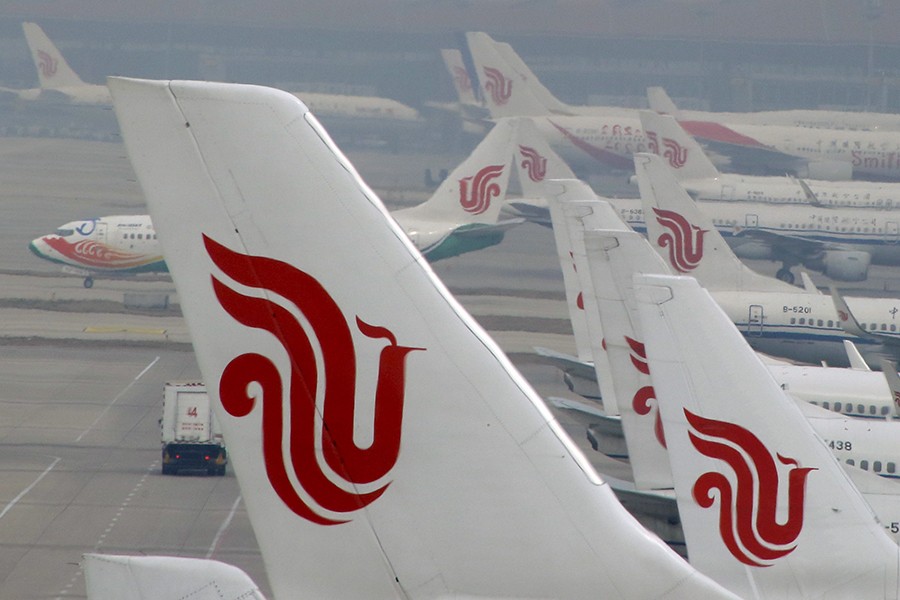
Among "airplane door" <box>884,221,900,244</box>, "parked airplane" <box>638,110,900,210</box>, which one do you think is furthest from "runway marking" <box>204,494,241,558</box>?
"airplane door" <box>884,221,900,244</box>

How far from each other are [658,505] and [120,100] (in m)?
11.1

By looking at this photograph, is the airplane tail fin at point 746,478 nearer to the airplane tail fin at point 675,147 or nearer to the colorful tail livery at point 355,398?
the colorful tail livery at point 355,398

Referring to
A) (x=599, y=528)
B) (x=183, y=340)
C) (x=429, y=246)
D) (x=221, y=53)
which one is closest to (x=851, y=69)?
(x=221, y=53)

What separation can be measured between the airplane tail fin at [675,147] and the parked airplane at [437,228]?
13.2 metres

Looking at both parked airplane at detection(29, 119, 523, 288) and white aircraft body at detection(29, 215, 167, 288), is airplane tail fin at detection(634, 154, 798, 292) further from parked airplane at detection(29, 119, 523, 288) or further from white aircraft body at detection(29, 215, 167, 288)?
white aircraft body at detection(29, 215, 167, 288)

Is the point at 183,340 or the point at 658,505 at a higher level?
the point at 183,340

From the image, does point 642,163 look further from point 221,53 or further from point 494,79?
point 221,53

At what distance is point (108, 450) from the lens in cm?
3156

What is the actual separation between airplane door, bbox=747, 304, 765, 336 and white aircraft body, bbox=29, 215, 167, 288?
79.1 ft

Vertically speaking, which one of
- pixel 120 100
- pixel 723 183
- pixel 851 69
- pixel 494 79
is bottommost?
pixel 120 100

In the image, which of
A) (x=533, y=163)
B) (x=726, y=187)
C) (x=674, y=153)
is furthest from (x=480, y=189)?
(x=726, y=187)

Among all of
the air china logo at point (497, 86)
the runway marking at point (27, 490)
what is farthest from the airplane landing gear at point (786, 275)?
the runway marking at point (27, 490)

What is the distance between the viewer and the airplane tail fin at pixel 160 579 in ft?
24.7

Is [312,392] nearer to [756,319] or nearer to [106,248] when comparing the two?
[756,319]
